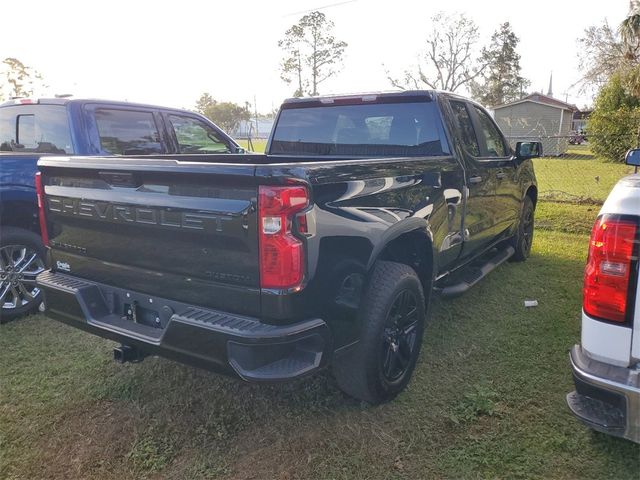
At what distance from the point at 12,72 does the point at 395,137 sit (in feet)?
94.6

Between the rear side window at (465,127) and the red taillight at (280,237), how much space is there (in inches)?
93.5

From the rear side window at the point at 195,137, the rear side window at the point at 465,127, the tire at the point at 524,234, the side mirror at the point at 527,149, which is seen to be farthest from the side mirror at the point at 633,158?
Answer: the rear side window at the point at 195,137

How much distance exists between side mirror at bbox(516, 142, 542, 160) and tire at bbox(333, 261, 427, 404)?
267 cm

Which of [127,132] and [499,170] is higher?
[127,132]

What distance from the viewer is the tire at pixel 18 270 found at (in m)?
4.25

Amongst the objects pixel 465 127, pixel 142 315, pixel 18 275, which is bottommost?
pixel 18 275

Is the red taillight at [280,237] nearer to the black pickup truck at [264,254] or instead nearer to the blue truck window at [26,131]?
the black pickup truck at [264,254]

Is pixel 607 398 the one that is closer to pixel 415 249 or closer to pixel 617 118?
pixel 415 249

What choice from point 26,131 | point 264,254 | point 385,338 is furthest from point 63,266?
point 26,131

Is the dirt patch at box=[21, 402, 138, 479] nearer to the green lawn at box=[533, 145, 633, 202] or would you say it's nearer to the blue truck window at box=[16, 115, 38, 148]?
the blue truck window at box=[16, 115, 38, 148]

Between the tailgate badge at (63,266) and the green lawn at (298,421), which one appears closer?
the green lawn at (298,421)

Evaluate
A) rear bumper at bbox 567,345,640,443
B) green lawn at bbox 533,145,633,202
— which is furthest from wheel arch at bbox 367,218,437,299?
green lawn at bbox 533,145,633,202

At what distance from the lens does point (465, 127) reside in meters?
4.23

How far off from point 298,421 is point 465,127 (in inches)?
111
